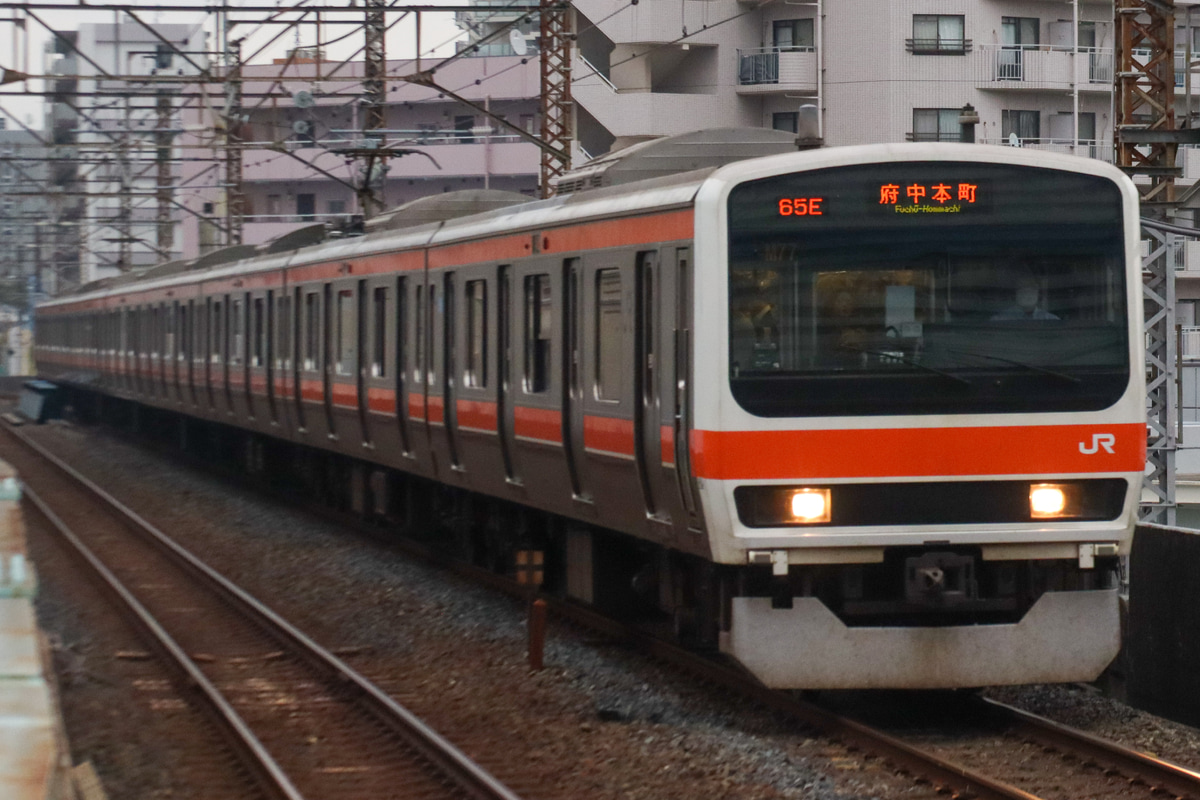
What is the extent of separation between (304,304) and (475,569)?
500cm

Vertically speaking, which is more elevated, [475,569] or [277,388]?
[277,388]

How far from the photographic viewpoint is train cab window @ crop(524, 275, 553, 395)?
10.5 m

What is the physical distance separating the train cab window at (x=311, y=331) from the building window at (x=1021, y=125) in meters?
22.3

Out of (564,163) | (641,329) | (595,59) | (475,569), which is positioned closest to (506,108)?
(595,59)

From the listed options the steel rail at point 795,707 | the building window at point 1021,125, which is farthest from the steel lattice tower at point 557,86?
the building window at point 1021,125

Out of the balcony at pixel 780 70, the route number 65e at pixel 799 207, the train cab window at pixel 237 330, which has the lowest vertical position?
the train cab window at pixel 237 330

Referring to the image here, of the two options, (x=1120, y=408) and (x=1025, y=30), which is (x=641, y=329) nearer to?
(x=1120, y=408)

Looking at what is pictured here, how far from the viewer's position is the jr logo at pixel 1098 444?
26.1 ft

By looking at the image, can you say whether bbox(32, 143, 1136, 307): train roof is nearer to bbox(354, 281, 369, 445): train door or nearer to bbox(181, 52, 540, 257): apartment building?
bbox(354, 281, 369, 445): train door

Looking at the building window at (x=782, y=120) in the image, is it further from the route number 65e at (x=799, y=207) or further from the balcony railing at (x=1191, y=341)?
the route number 65e at (x=799, y=207)

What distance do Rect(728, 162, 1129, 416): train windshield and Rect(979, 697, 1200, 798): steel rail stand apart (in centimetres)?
130

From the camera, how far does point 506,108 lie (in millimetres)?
54812

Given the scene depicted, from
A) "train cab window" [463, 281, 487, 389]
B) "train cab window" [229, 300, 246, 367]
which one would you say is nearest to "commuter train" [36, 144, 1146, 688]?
"train cab window" [463, 281, 487, 389]

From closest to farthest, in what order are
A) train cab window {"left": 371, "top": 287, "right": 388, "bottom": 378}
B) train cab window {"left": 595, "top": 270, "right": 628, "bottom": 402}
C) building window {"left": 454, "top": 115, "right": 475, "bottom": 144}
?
1. train cab window {"left": 595, "top": 270, "right": 628, "bottom": 402}
2. train cab window {"left": 371, "top": 287, "right": 388, "bottom": 378}
3. building window {"left": 454, "top": 115, "right": 475, "bottom": 144}
